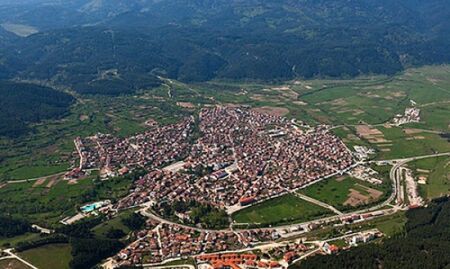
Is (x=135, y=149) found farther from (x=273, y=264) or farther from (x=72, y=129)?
(x=273, y=264)

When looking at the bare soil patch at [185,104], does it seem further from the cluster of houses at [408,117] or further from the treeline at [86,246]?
the treeline at [86,246]

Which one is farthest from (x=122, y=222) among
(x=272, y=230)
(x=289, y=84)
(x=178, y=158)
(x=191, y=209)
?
(x=289, y=84)

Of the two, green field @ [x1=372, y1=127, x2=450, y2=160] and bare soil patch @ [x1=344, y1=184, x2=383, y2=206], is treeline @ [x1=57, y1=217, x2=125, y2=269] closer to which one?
bare soil patch @ [x1=344, y1=184, x2=383, y2=206]

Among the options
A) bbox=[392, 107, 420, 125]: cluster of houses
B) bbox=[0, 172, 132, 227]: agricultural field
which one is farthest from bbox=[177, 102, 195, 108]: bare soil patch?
bbox=[392, 107, 420, 125]: cluster of houses

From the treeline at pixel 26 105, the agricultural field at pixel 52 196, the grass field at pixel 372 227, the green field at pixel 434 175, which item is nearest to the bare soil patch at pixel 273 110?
A: the green field at pixel 434 175

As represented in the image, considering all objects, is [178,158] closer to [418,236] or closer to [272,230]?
[272,230]
